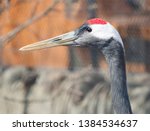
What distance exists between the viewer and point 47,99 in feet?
13.7

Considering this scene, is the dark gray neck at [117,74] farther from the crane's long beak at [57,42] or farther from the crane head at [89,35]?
the crane's long beak at [57,42]

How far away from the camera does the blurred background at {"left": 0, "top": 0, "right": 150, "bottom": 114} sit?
4.08m

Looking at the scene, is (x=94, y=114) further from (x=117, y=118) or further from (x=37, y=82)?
(x=37, y=82)

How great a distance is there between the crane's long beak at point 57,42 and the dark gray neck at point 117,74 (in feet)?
0.75

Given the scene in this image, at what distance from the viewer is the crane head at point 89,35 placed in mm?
3994

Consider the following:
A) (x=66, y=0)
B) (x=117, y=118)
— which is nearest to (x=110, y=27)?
(x=66, y=0)

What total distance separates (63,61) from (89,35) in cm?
30

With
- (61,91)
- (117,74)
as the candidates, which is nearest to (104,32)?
(117,74)

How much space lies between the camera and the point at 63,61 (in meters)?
4.17

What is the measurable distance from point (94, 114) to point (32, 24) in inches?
31.2

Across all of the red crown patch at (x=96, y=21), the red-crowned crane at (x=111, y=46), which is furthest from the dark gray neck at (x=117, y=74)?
the red crown patch at (x=96, y=21)

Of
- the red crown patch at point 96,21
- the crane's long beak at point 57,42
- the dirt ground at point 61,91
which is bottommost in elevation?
the dirt ground at point 61,91

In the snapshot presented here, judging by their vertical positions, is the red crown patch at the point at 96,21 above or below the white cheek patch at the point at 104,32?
above

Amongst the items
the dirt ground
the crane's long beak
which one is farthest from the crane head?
the dirt ground
